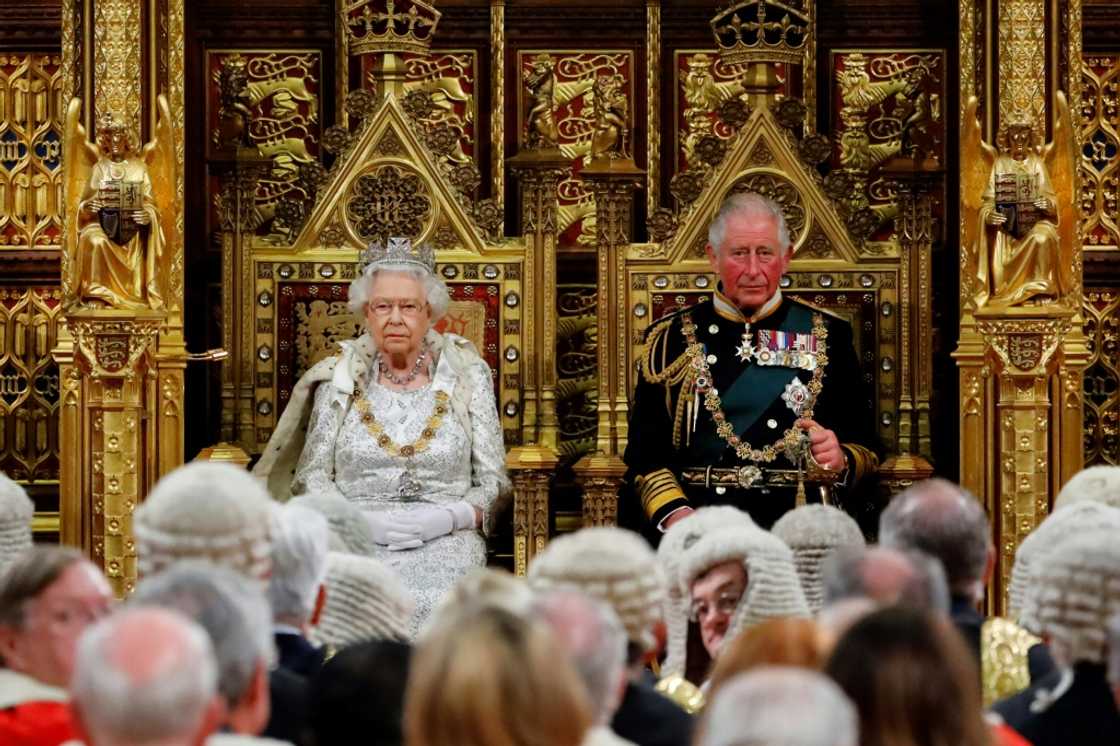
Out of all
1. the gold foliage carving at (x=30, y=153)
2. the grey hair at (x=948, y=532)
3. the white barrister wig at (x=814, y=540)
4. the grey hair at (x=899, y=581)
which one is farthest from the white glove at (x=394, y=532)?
the grey hair at (x=899, y=581)

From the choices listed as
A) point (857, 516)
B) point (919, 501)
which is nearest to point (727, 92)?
point (857, 516)

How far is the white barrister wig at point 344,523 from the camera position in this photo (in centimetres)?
652

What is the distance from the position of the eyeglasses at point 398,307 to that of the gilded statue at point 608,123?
3.67 ft

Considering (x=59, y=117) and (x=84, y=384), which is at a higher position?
(x=59, y=117)

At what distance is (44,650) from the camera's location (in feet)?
16.8

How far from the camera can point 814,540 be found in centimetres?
654

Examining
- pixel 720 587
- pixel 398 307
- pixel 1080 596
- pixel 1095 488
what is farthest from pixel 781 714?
pixel 398 307

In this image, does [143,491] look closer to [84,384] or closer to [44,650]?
[84,384]

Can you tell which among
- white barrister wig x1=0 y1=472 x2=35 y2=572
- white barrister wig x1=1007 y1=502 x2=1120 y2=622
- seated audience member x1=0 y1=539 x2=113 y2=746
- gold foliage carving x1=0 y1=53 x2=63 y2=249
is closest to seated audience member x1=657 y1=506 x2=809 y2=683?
white barrister wig x1=1007 y1=502 x2=1120 y2=622

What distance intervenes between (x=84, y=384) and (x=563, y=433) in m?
2.02

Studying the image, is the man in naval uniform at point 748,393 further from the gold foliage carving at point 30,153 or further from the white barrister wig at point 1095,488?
the gold foliage carving at point 30,153

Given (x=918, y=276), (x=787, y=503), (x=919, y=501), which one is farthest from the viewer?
(x=918, y=276)

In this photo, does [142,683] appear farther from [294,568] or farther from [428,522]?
[428,522]

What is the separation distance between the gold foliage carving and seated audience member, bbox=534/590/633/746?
6.33m
